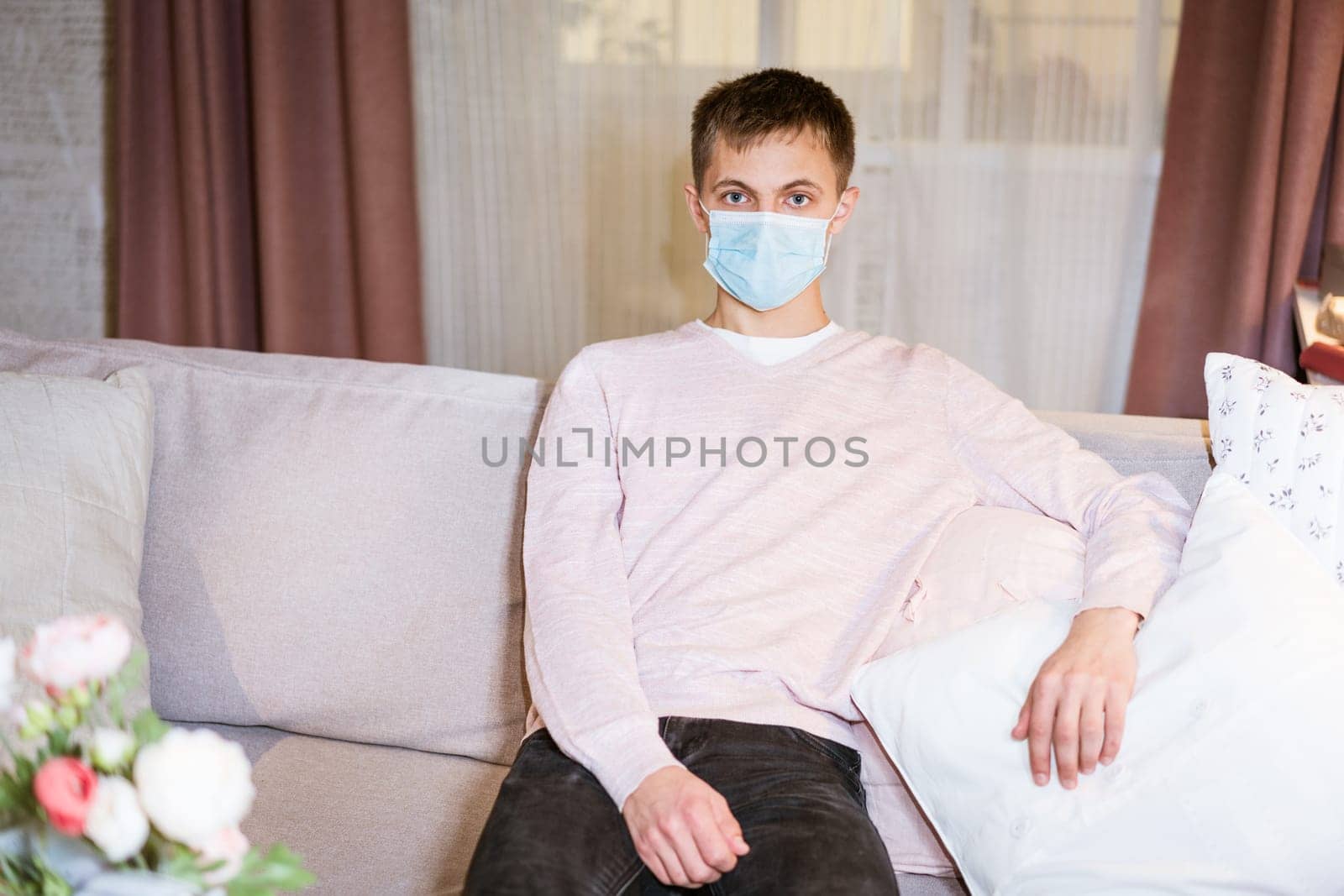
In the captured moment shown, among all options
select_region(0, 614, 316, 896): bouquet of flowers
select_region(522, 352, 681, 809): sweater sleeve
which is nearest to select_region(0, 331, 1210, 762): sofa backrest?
select_region(522, 352, 681, 809): sweater sleeve

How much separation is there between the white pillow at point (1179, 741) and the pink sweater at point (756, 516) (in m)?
0.08

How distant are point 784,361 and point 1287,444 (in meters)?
0.56

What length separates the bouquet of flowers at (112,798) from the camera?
23.4 inches

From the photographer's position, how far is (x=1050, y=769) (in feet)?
3.47

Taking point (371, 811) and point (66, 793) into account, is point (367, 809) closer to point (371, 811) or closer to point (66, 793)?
point (371, 811)

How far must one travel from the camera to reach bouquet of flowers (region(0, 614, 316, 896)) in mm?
593

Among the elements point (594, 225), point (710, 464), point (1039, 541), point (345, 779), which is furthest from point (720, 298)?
point (594, 225)

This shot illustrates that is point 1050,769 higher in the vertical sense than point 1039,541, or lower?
lower

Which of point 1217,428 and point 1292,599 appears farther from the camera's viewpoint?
point 1217,428

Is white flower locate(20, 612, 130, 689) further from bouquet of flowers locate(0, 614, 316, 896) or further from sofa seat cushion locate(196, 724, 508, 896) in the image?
sofa seat cushion locate(196, 724, 508, 896)

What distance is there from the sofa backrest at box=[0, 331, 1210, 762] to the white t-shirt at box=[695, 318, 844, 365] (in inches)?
10.6

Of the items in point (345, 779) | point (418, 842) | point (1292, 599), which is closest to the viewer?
point (1292, 599)

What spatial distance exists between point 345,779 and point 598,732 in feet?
1.32

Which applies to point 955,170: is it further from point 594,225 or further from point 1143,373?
point 594,225
